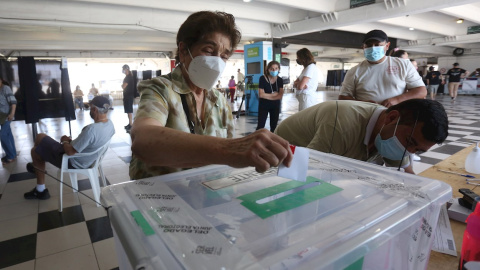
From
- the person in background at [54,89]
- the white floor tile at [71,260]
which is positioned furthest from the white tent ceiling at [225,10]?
the white floor tile at [71,260]

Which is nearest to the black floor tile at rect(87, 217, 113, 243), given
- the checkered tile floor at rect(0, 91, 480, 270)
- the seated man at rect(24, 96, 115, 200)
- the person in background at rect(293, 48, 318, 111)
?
the checkered tile floor at rect(0, 91, 480, 270)

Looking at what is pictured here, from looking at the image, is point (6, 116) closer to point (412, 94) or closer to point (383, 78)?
point (383, 78)

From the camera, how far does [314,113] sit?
1445 mm

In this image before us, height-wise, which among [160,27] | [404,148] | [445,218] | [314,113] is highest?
[160,27]

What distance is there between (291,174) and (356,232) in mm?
171

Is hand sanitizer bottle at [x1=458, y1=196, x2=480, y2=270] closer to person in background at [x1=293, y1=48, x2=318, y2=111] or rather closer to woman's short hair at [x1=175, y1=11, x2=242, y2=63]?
woman's short hair at [x1=175, y1=11, x2=242, y2=63]

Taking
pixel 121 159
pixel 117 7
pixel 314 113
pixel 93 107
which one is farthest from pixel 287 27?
pixel 314 113

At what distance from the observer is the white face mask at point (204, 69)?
1021mm

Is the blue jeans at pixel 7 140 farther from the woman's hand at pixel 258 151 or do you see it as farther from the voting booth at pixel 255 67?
the voting booth at pixel 255 67

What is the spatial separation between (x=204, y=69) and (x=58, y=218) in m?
2.18

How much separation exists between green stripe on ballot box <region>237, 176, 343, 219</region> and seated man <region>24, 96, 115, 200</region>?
2.32 m

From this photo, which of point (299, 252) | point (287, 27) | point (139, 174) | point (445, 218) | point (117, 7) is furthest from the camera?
point (287, 27)

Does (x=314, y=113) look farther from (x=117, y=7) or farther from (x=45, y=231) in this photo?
(x=117, y=7)

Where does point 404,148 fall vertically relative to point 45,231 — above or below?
above
